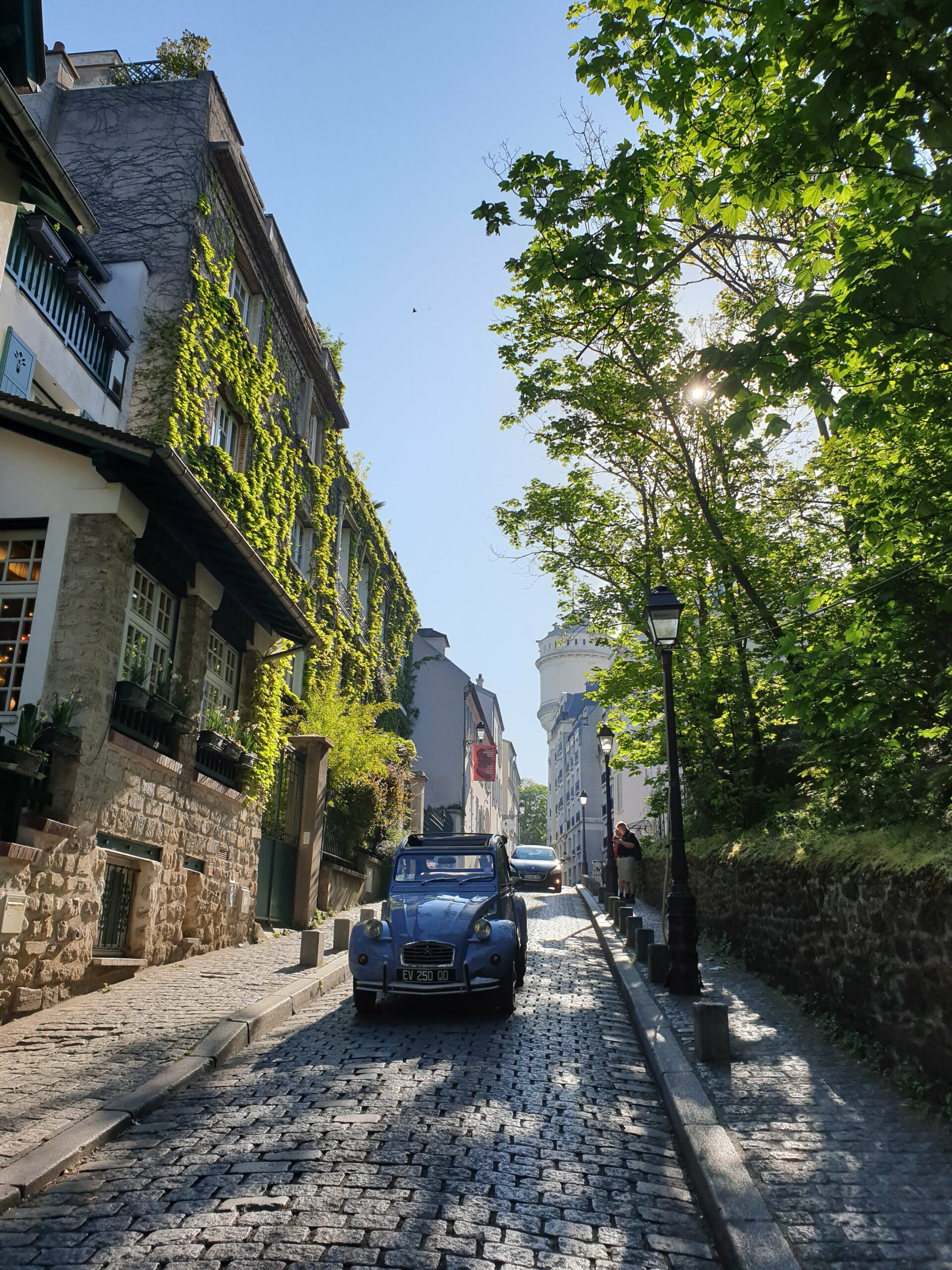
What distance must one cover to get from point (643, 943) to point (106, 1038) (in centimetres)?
682

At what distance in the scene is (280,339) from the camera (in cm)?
1920

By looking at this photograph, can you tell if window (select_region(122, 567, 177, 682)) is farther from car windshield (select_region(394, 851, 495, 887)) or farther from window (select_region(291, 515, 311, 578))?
window (select_region(291, 515, 311, 578))

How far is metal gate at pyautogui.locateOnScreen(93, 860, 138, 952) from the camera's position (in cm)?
945

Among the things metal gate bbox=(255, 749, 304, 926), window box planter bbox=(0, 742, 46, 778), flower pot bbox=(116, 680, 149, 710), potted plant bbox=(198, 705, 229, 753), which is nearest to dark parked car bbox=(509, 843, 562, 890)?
metal gate bbox=(255, 749, 304, 926)

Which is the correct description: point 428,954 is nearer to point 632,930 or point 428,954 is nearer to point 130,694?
point 130,694

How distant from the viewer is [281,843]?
15.3 metres

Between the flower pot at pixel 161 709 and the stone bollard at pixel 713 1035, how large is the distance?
6.59m

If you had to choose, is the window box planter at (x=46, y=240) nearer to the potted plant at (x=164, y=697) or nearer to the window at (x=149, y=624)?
the window at (x=149, y=624)

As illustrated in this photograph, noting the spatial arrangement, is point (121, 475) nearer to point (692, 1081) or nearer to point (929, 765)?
point (692, 1081)

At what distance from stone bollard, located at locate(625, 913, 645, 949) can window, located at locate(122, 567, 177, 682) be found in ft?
24.2

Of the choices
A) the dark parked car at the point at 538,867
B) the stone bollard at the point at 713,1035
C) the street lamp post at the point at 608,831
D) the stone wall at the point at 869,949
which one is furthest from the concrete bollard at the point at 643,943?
the dark parked car at the point at 538,867

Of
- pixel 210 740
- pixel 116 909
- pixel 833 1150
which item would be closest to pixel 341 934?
pixel 210 740

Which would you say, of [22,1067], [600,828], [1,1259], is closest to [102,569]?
[22,1067]

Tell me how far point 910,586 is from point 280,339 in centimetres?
1485
